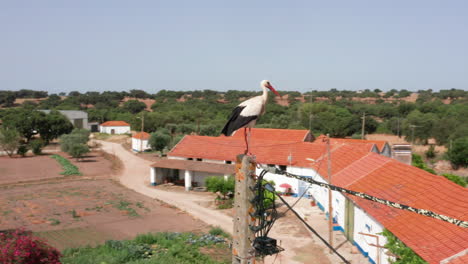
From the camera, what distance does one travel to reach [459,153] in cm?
3994

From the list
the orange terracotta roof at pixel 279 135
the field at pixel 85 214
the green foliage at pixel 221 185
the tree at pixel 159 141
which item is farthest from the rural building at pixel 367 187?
the tree at pixel 159 141

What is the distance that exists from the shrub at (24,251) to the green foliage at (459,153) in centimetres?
4038

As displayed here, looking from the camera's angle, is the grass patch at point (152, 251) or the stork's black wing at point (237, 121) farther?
the grass patch at point (152, 251)

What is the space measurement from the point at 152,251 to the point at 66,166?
95.8ft

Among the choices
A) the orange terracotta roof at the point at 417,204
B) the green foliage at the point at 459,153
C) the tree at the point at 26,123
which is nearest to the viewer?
→ the orange terracotta roof at the point at 417,204

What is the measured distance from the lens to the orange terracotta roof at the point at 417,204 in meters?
11.6

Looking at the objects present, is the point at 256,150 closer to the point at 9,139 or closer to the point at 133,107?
the point at 9,139

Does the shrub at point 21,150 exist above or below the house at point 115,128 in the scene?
below

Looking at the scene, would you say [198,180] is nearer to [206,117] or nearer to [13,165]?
[13,165]

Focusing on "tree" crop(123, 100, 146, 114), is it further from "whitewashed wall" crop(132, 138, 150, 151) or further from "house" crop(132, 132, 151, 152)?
"whitewashed wall" crop(132, 138, 150, 151)

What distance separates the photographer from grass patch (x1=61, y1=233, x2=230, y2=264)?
15.2 metres

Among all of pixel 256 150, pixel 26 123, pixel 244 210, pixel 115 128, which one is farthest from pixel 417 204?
pixel 115 128

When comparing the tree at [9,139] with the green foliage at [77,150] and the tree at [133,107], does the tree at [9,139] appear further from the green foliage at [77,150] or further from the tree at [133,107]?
the tree at [133,107]

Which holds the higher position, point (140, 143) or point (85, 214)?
point (140, 143)
